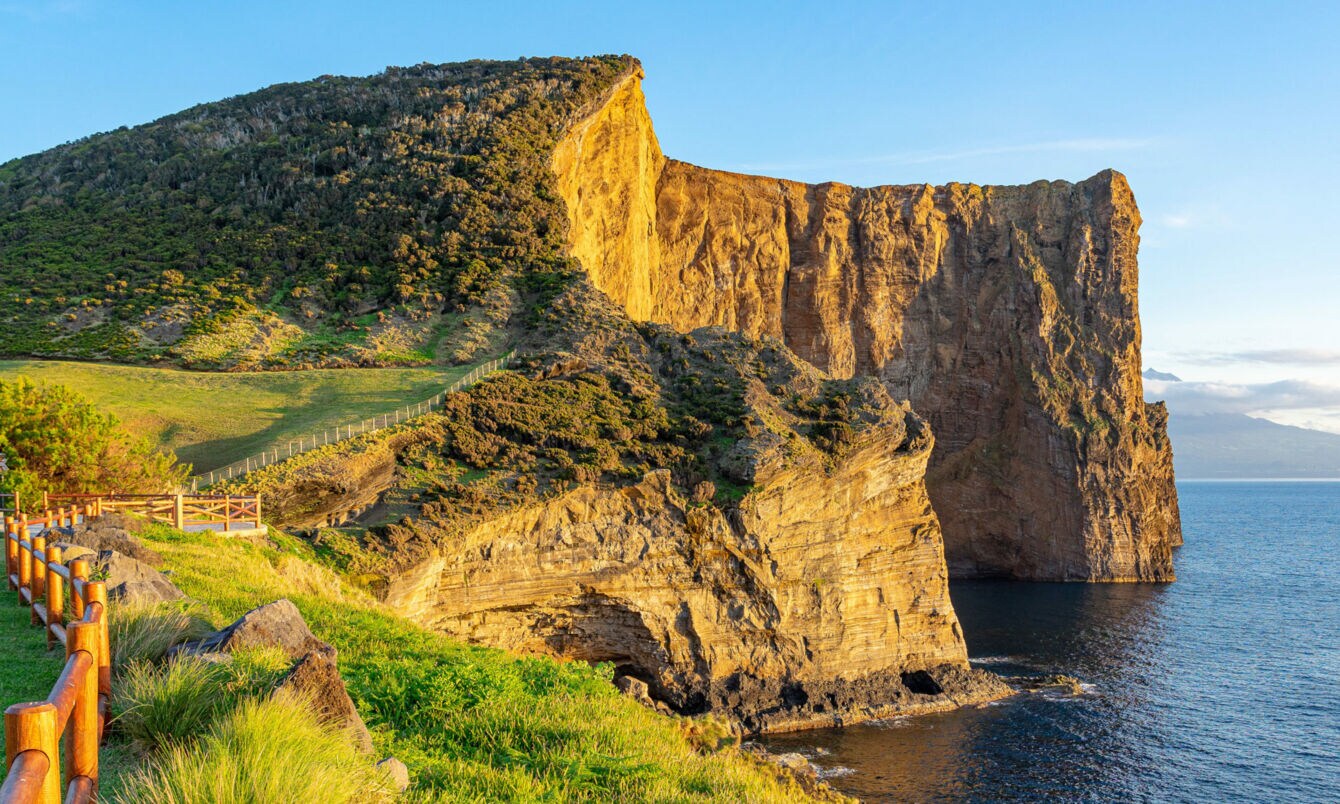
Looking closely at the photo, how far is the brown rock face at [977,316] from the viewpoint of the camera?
90938 mm

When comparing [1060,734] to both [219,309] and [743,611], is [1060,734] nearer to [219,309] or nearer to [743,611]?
[743,611]

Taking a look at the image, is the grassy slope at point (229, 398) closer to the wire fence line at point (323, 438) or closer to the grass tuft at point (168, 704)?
the wire fence line at point (323, 438)

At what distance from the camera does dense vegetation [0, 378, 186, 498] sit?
114 ft

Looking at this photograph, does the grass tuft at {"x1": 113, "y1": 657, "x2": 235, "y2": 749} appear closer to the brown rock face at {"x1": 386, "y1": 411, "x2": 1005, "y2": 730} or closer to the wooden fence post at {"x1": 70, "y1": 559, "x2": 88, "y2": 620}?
the wooden fence post at {"x1": 70, "y1": 559, "x2": 88, "y2": 620}

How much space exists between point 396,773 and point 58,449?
33277mm

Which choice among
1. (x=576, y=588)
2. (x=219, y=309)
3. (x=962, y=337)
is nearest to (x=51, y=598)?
(x=576, y=588)

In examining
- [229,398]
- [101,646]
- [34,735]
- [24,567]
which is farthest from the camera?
[229,398]

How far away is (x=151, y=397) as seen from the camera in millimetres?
50656

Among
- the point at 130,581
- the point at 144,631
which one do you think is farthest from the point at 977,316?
the point at 144,631

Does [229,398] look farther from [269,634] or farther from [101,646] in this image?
[101,646]

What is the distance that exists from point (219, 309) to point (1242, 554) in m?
113

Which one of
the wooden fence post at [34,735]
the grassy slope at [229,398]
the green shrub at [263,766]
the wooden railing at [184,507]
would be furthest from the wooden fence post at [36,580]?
the grassy slope at [229,398]

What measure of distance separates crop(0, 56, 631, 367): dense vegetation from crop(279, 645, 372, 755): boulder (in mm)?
49860

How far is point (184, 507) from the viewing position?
106 feet
